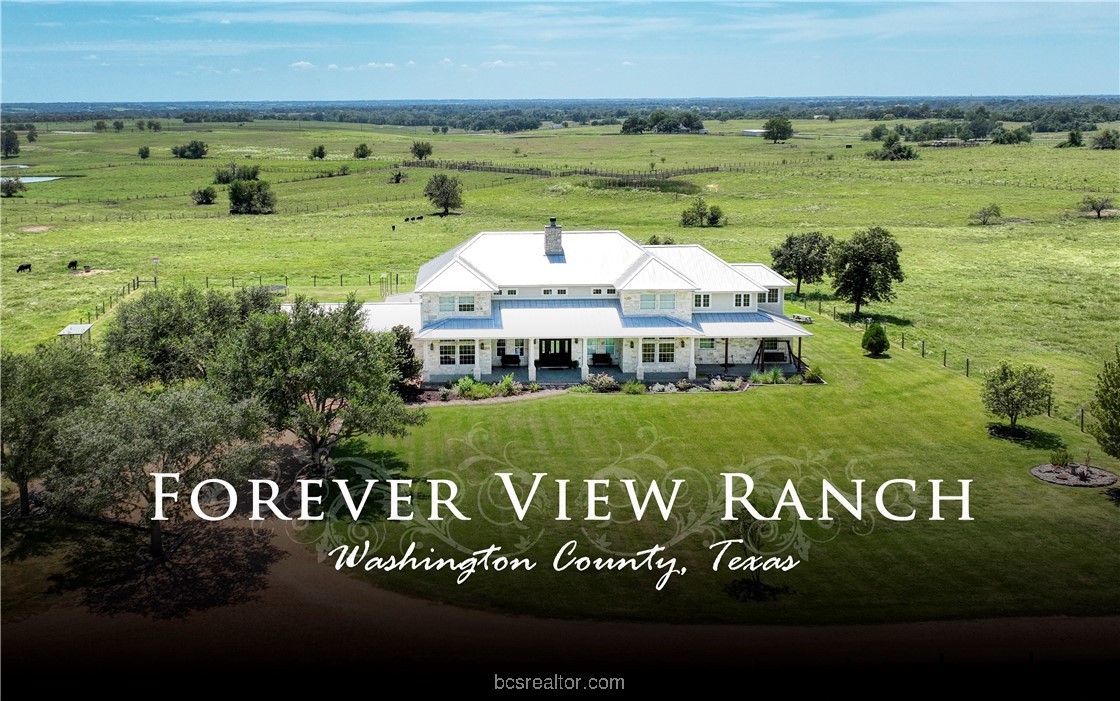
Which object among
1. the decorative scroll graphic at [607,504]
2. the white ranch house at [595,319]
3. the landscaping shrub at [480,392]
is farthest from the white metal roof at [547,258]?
the decorative scroll graphic at [607,504]

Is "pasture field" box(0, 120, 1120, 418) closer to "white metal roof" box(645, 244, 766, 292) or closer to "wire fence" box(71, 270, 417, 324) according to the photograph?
"wire fence" box(71, 270, 417, 324)

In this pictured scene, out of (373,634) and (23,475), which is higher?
(23,475)

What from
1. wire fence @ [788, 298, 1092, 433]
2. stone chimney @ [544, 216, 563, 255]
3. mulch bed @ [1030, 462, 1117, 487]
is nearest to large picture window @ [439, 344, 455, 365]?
stone chimney @ [544, 216, 563, 255]

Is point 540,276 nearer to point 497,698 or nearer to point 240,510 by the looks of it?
point 240,510

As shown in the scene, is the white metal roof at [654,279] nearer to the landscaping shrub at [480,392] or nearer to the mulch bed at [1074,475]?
the landscaping shrub at [480,392]

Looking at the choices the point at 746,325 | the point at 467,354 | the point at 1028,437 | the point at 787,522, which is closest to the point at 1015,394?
the point at 1028,437

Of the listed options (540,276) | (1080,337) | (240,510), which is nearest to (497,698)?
(240,510)
